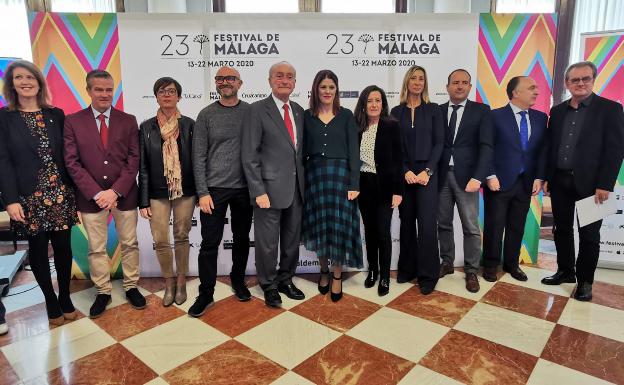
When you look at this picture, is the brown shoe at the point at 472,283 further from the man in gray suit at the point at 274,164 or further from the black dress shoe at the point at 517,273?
the man in gray suit at the point at 274,164

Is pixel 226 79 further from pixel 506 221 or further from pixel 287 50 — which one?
pixel 506 221

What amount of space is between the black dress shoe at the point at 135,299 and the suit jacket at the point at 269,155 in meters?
1.04

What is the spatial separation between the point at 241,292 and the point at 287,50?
191cm

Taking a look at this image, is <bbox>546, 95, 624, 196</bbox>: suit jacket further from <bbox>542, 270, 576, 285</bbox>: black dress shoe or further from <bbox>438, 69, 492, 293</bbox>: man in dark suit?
<bbox>542, 270, 576, 285</bbox>: black dress shoe

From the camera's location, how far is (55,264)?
2502mm

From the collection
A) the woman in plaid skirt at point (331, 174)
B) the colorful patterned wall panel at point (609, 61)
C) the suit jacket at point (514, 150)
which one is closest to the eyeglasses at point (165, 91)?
the woman in plaid skirt at point (331, 174)

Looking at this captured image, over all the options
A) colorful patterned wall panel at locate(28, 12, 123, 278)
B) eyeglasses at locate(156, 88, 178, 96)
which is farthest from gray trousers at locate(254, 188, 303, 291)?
colorful patterned wall panel at locate(28, 12, 123, 278)

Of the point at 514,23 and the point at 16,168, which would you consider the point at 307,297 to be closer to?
the point at 16,168

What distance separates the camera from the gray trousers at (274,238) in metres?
2.62

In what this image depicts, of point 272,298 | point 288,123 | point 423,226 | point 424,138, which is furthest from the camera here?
point 423,226

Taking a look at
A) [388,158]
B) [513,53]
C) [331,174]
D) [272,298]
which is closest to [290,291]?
[272,298]

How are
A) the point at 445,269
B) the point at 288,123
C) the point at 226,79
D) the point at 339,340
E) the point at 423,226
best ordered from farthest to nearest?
the point at 445,269
the point at 423,226
the point at 288,123
the point at 226,79
the point at 339,340

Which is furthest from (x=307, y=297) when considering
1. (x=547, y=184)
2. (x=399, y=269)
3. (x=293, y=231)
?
(x=547, y=184)

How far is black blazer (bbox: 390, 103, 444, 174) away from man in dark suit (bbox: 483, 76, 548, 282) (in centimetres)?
50
